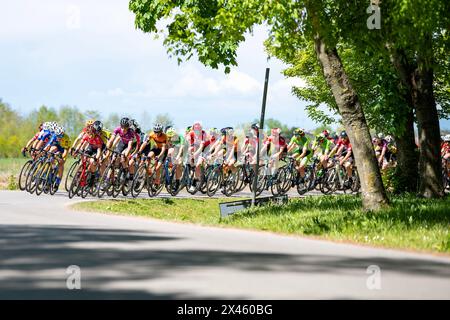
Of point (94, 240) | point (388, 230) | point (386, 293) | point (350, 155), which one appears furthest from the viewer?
point (350, 155)

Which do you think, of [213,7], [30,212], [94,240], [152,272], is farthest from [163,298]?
[213,7]

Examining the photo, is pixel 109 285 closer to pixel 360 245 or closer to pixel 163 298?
pixel 163 298

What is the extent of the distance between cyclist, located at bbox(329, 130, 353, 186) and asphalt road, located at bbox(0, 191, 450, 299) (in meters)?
15.9

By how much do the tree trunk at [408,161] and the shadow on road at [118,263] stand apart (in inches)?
625


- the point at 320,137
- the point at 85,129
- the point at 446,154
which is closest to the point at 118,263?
the point at 85,129

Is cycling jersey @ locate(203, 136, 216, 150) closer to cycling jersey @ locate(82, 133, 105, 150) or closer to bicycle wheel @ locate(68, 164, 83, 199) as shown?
cycling jersey @ locate(82, 133, 105, 150)

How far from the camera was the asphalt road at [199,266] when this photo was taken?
7.19m

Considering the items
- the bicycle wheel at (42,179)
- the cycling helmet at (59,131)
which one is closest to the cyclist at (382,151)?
the cycling helmet at (59,131)

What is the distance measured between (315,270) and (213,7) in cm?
1898

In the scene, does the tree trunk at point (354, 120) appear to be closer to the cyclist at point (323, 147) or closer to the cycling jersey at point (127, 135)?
the cycling jersey at point (127, 135)

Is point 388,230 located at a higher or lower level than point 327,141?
lower

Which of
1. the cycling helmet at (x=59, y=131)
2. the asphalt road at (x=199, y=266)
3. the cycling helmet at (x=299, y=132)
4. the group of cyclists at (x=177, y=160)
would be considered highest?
the cycling helmet at (x=299, y=132)

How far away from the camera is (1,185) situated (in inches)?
1148

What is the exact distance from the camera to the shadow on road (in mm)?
7176
